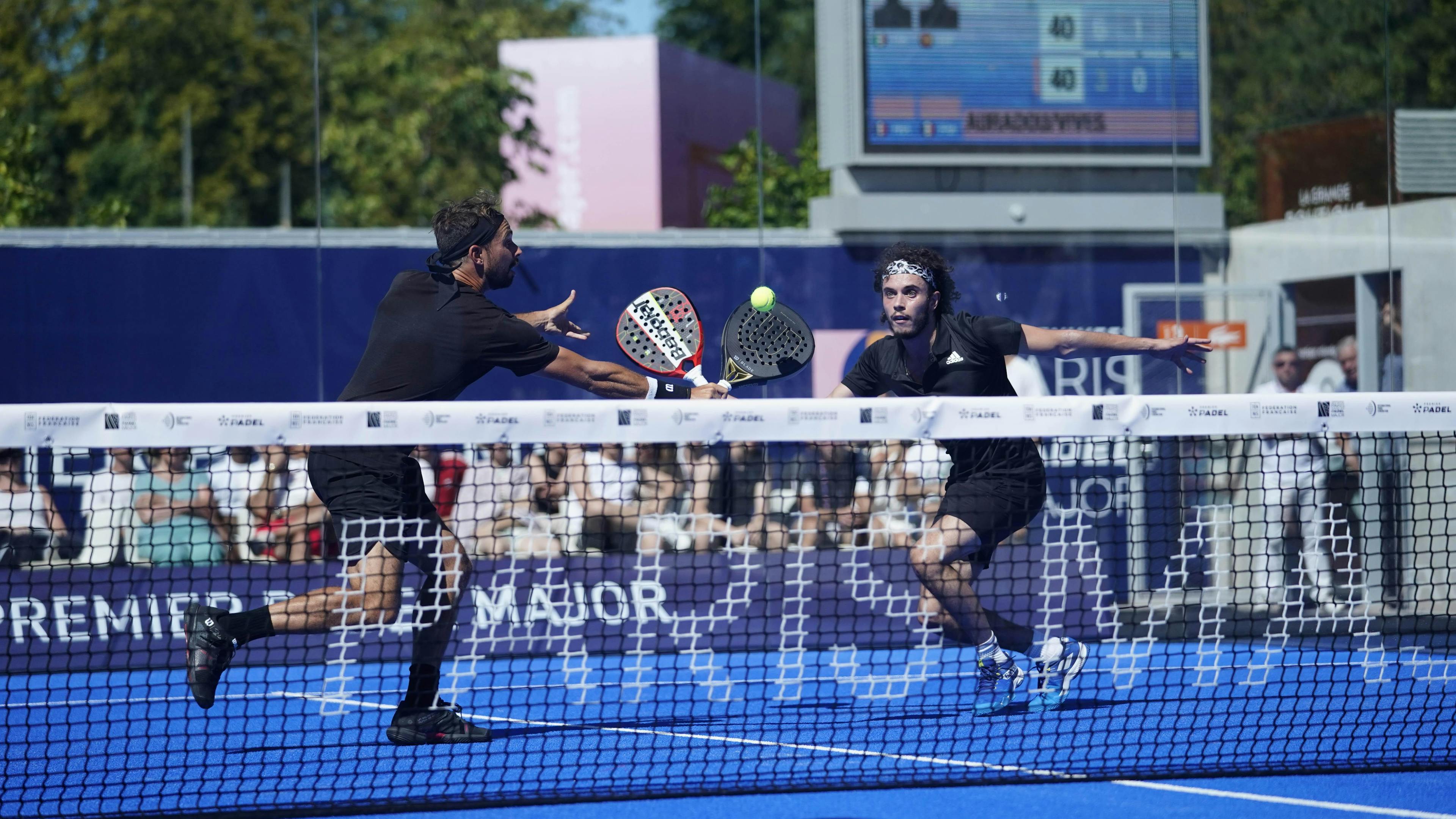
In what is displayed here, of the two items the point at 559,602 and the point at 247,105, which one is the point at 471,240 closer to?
the point at 559,602

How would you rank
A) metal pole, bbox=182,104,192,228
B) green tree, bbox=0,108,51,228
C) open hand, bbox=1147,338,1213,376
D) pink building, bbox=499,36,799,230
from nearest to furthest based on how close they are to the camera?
open hand, bbox=1147,338,1213,376
pink building, bbox=499,36,799,230
green tree, bbox=0,108,51,228
metal pole, bbox=182,104,192,228

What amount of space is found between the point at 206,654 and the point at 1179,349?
3.34m


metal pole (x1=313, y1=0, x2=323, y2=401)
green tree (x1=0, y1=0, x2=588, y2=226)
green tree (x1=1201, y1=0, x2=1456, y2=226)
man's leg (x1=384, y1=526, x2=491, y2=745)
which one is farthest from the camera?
green tree (x1=0, y1=0, x2=588, y2=226)

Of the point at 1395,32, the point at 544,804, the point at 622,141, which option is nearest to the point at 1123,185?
the point at 1395,32

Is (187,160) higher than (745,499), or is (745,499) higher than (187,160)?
(187,160)

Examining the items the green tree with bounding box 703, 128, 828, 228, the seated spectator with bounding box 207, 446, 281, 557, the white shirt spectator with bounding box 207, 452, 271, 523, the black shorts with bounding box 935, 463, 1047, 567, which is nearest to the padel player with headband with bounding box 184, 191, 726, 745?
the black shorts with bounding box 935, 463, 1047, 567

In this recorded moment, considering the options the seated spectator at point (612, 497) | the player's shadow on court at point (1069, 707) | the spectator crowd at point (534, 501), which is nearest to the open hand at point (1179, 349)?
the player's shadow on court at point (1069, 707)

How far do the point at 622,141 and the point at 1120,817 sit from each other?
8758 mm

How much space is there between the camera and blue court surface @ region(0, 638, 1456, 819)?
4215 millimetres

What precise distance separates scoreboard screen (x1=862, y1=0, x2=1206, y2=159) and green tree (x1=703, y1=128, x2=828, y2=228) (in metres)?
0.48

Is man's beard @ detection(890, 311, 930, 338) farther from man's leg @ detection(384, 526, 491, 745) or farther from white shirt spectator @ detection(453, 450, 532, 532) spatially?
white shirt spectator @ detection(453, 450, 532, 532)

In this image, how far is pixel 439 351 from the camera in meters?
4.94

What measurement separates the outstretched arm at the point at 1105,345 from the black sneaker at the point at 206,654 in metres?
2.87

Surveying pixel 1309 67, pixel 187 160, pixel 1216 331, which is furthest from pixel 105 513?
pixel 187 160
